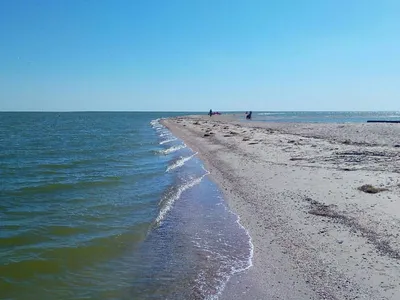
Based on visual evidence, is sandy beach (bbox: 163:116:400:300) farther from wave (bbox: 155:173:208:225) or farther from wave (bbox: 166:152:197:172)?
wave (bbox: 166:152:197:172)

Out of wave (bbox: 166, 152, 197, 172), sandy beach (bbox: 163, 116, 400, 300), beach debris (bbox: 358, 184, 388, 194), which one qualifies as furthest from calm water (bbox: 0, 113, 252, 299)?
beach debris (bbox: 358, 184, 388, 194)

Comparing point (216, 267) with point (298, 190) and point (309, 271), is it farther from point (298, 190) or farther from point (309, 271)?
point (298, 190)

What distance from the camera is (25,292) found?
22.9 ft

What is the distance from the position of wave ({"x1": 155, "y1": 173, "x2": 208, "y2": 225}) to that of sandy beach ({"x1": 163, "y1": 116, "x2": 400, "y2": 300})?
48.1 inches

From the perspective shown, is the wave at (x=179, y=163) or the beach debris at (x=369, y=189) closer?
the beach debris at (x=369, y=189)

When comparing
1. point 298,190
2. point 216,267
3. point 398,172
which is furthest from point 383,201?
point 216,267

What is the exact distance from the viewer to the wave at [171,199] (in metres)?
11.8

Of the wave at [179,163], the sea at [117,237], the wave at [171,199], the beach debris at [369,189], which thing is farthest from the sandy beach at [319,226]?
the wave at [179,163]

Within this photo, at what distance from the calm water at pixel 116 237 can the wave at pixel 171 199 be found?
0.04 metres

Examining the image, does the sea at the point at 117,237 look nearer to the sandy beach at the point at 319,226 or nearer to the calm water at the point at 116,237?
the calm water at the point at 116,237

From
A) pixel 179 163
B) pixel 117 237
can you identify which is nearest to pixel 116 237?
pixel 117 237

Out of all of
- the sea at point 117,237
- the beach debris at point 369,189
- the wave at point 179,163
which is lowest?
the sea at point 117,237

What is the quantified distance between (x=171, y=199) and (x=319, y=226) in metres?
6.24

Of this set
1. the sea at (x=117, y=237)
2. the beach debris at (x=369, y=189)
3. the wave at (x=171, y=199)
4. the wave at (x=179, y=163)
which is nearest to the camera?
the sea at (x=117, y=237)
